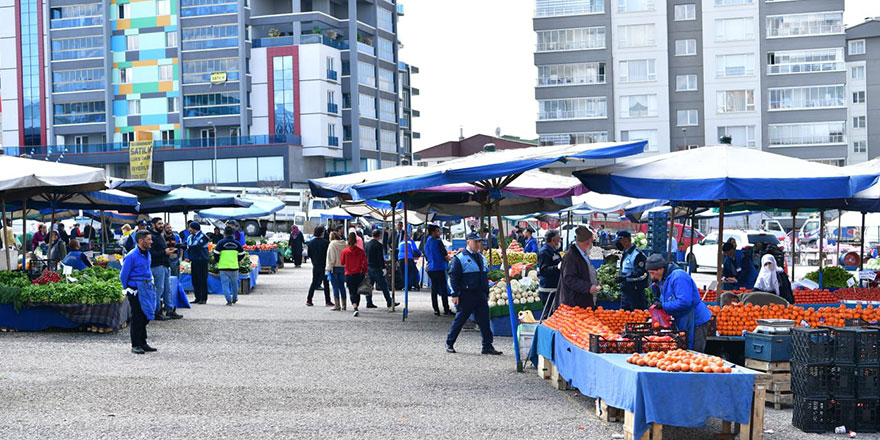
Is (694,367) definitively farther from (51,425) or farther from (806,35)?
(806,35)

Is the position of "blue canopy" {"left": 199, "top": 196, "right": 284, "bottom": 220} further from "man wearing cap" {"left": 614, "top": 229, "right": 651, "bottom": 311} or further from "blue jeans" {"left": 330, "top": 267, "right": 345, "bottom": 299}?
"man wearing cap" {"left": 614, "top": 229, "right": 651, "bottom": 311}

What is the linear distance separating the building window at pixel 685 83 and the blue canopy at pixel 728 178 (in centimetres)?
7102

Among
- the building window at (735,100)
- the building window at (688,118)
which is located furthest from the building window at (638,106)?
the building window at (735,100)

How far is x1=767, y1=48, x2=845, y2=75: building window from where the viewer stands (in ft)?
259

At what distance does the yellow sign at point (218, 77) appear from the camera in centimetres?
9156

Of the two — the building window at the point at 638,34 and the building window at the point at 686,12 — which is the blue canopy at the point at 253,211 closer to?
the building window at the point at 638,34

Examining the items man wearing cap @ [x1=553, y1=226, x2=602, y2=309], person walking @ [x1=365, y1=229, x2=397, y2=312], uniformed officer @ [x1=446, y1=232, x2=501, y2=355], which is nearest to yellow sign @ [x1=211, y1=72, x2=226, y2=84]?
person walking @ [x1=365, y1=229, x2=397, y2=312]

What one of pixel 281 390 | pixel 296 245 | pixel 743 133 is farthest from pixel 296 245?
pixel 743 133

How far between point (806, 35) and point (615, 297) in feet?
225

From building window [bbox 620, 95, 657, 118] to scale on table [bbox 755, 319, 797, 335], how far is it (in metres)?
71.5

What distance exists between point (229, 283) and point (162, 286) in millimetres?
4637

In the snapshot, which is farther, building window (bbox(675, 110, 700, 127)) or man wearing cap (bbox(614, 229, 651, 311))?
building window (bbox(675, 110, 700, 127))

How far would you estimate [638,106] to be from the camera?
8112cm

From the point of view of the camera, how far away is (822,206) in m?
18.8
